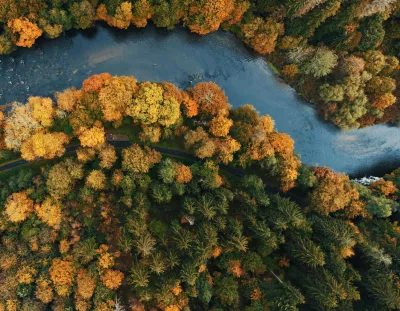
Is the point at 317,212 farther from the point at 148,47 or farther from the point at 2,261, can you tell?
the point at 2,261

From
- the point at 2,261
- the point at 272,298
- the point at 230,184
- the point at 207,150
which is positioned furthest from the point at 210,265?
the point at 2,261

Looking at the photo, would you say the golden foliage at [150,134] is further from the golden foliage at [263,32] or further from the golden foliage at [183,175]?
the golden foliage at [263,32]

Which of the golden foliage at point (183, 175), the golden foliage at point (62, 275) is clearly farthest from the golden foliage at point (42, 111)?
the golden foliage at point (183, 175)

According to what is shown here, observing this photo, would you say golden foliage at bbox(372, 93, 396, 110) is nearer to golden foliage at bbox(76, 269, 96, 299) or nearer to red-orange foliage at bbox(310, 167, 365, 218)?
red-orange foliage at bbox(310, 167, 365, 218)

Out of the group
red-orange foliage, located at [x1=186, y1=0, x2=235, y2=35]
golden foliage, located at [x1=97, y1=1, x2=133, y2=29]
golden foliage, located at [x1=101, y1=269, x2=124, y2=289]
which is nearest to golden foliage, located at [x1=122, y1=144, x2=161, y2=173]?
golden foliage, located at [x1=101, y1=269, x2=124, y2=289]

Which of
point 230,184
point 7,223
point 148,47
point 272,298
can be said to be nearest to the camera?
point 272,298

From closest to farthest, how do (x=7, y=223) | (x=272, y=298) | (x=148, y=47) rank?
(x=272, y=298) → (x=7, y=223) → (x=148, y=47)

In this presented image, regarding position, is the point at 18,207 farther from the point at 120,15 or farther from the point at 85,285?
the point at 120,15
